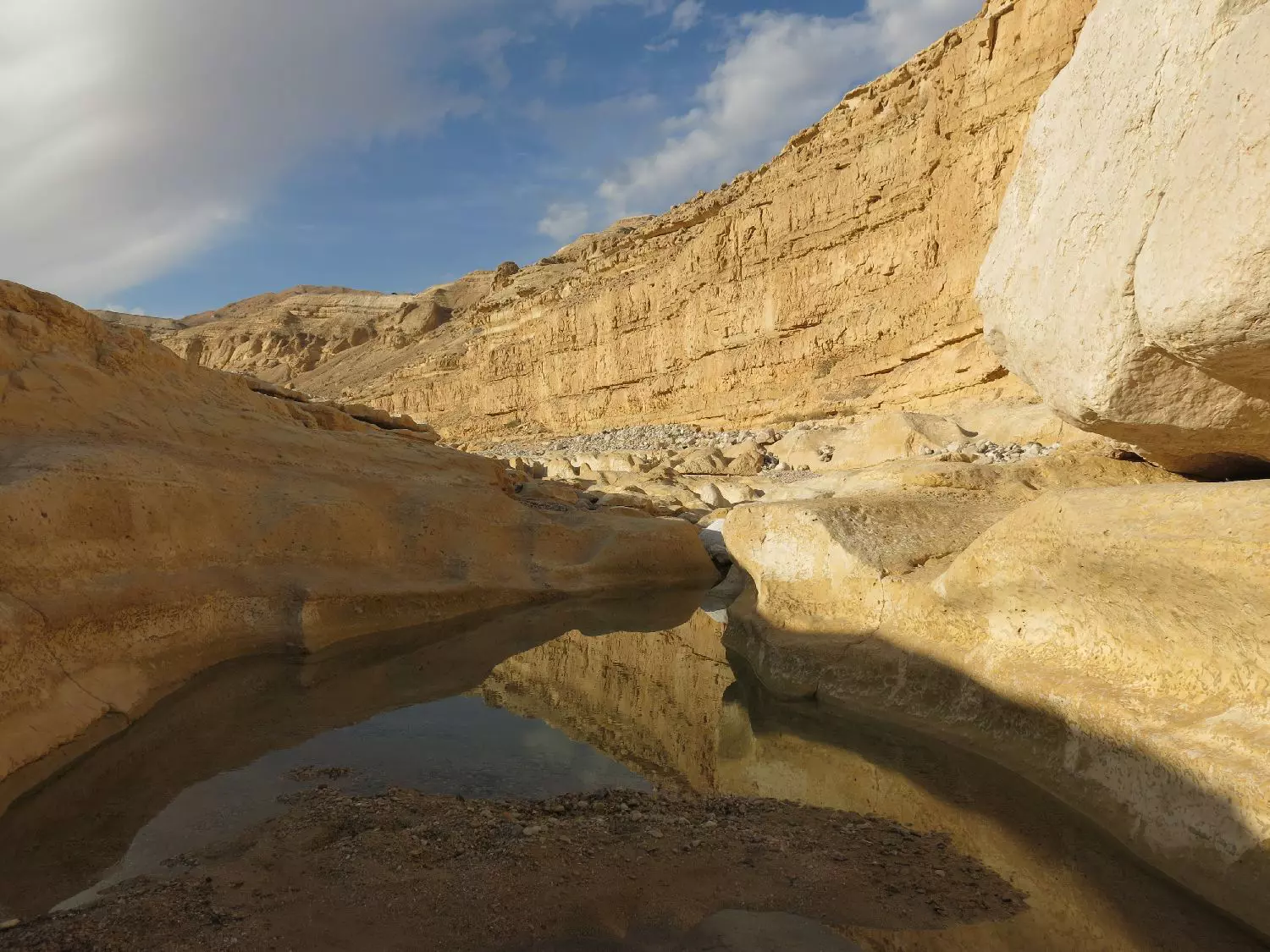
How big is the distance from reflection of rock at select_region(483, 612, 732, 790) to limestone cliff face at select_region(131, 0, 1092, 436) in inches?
454

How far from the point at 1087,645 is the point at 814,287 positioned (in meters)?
20.2

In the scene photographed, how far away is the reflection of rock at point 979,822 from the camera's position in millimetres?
2514

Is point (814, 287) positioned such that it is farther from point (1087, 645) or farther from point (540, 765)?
point (540, 765)

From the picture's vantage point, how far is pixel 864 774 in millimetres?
3941

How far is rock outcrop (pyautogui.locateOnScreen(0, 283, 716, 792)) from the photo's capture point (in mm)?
4488

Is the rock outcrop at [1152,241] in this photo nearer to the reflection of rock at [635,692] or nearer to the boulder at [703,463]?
the reflection of rock at [635,692]

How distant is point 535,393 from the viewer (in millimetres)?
33750

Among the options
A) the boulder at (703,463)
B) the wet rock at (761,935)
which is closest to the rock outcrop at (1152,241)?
the wet rock at (761,935)

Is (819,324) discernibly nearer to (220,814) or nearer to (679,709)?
(679,709)

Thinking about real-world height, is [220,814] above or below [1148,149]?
below

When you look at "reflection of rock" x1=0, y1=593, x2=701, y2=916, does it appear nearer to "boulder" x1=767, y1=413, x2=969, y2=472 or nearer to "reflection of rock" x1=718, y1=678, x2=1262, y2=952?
"reflection of rock" x1=718, y1=678, x2=1262, y2=952

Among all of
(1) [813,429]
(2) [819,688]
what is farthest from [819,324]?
(2) [819,688]

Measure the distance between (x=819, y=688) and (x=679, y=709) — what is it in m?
0.95

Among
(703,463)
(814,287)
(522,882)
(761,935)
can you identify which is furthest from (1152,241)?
(814,287)
